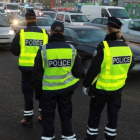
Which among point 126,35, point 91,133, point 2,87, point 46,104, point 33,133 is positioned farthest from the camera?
point 126,35

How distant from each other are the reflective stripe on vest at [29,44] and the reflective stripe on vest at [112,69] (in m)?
1.23

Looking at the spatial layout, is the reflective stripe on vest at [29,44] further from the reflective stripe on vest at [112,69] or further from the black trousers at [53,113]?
the reflective stripe on vest at [112,69]

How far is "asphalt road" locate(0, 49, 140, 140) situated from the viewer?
4.52 meters

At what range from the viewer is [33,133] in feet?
14.8

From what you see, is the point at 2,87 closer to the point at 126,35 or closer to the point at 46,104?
the point at 46,104

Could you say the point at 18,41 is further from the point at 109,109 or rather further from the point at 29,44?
the point at 109,109

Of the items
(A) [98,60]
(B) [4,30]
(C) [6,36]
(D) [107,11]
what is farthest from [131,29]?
(D) [107,11]

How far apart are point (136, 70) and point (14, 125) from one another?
3846 mm

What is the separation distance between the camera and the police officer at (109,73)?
144 inches

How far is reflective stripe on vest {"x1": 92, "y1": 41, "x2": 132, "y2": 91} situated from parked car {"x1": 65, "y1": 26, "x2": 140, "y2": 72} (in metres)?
3.78

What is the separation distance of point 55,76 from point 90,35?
5370 millimetres

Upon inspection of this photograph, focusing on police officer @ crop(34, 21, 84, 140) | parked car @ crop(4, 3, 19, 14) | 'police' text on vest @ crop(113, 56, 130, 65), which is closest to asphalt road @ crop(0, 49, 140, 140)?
police officer @ crop(34, 21, 84, 140)

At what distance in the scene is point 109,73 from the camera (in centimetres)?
371

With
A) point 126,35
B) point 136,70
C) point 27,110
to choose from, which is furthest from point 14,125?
point 126,35
